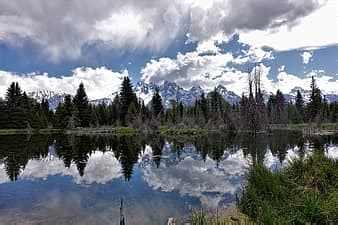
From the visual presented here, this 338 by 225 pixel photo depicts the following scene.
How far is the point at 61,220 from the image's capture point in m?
11.1

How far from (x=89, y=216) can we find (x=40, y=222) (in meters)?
1.62

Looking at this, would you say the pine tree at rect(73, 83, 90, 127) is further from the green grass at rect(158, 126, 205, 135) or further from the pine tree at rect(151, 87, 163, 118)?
the green grass at rect(158, 126, 205, 135)

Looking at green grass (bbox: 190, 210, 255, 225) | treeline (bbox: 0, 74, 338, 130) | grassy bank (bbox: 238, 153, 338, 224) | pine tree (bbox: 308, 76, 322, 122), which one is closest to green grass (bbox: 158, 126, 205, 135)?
treeline (bbox: 0, 74, 338, 130)

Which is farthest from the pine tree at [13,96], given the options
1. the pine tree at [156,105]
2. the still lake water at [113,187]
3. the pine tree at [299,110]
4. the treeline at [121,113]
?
the pine tree at [299,110]

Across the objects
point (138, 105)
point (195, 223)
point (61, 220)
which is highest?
point (138, 105)

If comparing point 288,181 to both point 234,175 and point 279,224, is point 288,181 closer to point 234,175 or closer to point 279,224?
point 279,224

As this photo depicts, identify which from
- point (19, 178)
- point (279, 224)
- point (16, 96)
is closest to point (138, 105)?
point (16, 96)

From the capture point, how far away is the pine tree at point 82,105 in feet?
264

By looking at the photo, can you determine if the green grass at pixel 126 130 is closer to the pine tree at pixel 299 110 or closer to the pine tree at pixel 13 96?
the pine tree at pixel 13 96

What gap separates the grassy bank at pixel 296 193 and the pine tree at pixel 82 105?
73125 millimetres

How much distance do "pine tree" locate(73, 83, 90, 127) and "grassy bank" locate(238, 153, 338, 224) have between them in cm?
7312

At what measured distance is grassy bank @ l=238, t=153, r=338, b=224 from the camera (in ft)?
26.5

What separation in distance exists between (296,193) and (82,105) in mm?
76485

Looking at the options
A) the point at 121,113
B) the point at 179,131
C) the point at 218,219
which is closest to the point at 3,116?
the point at 121,113
